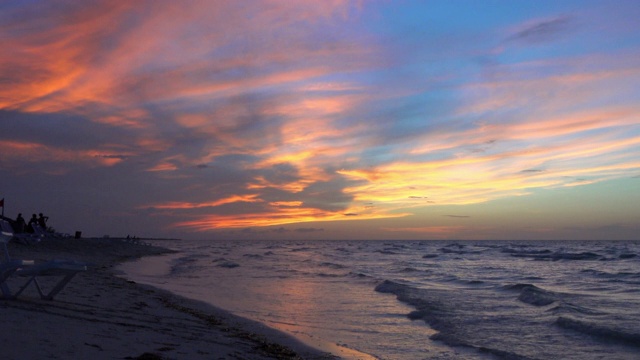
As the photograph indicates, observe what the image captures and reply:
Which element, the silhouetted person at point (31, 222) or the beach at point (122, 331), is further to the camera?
the silhouetted person at point (31, 222)

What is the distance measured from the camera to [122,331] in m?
8.13

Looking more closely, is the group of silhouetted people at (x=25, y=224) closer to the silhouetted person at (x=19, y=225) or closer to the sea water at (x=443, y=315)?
the silhouetted person at (x=19, y=225)

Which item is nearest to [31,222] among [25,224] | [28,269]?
[25,224]

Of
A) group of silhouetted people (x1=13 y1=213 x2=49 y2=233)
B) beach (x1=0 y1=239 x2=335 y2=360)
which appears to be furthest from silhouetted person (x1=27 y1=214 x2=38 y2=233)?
beach (x1=0 y1=239 x2=335 y2=360)

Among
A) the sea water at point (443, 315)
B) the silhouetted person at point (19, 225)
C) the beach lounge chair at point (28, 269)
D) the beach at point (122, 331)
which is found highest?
the silhouetted person at point (19, 225)

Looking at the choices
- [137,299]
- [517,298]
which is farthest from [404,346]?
[517,298]

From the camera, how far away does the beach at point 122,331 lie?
6387 millimetres

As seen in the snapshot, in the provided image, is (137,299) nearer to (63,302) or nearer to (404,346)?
(63,302)

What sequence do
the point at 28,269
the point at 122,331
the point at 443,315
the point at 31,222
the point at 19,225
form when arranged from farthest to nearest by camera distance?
1. the point at 31,222
2. the point at 19,225
3. the point at 443,315
4. the point at 28,269
5. the point at 122,331

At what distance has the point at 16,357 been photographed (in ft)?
18.0

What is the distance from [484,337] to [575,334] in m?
2.59

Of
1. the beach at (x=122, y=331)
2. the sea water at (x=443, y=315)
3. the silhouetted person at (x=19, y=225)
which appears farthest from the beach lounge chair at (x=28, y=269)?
the silhouetted person at (x=19, y=225)

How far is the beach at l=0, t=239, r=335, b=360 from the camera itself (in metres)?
6.39

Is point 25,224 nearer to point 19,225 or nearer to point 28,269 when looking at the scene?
point 19,225
